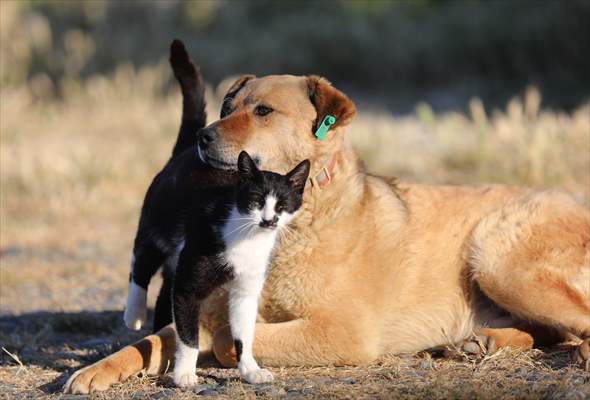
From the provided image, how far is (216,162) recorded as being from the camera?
4246 mm

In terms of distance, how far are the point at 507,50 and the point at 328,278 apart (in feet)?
37.3

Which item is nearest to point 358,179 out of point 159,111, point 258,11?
point 159,111

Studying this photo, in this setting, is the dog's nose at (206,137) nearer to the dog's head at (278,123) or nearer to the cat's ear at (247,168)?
the dog's head at (278,123)

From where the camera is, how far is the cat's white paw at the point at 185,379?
409 centimetres

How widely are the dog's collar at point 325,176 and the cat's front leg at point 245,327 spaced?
0.76 m

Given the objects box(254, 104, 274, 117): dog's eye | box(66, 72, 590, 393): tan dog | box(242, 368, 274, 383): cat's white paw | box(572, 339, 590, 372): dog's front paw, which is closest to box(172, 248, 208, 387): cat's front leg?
box(242, 368, 274, 383): cat's white paw

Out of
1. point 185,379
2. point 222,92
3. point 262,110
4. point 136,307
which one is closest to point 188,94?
point 262,110

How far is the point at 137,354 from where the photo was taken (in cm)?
441

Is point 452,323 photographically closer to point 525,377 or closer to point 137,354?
point 525,377

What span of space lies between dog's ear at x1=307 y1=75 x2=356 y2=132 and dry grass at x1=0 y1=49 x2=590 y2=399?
1252mm

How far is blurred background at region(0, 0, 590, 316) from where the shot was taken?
8344 millimetres

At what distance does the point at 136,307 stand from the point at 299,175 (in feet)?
3.98

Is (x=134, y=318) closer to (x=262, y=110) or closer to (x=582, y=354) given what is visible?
(x=262, y=110)

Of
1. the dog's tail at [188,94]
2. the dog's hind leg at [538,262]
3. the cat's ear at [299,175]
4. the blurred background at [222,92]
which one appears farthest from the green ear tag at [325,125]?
the blurred background at [222,92]
